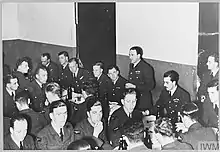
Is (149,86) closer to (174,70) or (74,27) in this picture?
(174,70)

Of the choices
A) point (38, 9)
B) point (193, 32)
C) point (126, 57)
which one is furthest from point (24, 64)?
point (193, 32)

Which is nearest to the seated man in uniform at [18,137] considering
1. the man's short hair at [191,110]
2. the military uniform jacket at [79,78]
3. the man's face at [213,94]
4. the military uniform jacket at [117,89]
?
the military uniform jacket at [79,78]

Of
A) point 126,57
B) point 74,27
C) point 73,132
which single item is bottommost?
point 73,132

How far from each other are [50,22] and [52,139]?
0.42 metres

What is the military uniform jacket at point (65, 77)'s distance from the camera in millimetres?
1250

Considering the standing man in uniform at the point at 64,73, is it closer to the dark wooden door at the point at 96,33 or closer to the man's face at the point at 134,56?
the dark wooden door at the point at 96,33

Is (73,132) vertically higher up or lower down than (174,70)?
lower down

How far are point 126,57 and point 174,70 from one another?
17 cm

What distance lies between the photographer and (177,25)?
4.00ft

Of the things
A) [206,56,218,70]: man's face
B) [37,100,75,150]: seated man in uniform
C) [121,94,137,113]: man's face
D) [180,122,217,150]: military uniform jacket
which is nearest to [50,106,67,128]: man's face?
[37,100,75,150]: seated man in uniform

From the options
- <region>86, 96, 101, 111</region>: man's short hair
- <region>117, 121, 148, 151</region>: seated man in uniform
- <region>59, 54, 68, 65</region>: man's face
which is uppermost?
<region>59, 54, 68, 65</region>: man's face

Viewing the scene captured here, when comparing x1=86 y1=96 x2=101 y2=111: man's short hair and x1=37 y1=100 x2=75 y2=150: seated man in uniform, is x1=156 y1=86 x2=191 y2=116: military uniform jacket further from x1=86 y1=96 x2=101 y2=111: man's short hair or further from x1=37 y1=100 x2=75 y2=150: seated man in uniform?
x1=37 y1=100 x2=75 y2=150: seated man in uniform

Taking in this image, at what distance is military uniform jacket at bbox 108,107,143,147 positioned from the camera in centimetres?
124

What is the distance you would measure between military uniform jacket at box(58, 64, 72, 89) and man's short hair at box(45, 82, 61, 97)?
18 mm
